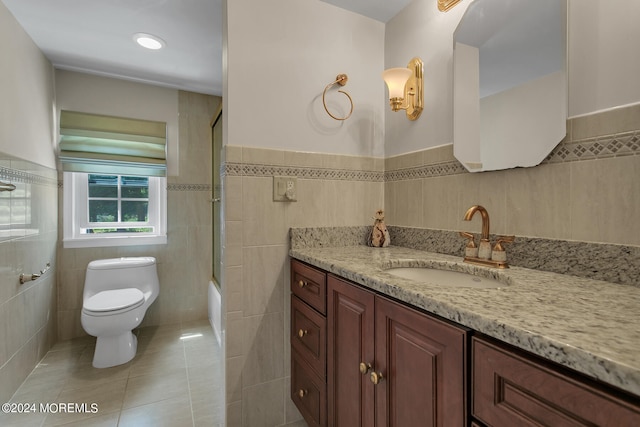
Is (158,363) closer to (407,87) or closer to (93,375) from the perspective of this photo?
(93,375)

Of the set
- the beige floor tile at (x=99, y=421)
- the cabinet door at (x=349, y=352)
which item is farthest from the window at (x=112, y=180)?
the cabinet door at (x=349, y=352)

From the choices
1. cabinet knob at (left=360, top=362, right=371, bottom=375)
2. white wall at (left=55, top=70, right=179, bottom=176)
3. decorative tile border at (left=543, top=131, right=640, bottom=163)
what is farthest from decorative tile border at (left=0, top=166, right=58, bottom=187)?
decorative tile border at (left=543, top=131, right=640, bottom=163)

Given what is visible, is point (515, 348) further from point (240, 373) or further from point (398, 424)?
point (240, 373)

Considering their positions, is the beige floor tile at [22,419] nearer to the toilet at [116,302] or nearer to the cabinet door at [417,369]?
the toilet at [116,302]

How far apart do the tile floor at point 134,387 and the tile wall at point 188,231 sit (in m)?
0.39

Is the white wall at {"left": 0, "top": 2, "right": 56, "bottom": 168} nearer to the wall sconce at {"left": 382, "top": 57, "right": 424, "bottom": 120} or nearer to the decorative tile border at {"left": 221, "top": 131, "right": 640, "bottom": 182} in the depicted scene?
the decorative tile border at {"left": 221, "top": 131, "right": 640, "bottom": 182}

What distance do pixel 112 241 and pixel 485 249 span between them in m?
2.80

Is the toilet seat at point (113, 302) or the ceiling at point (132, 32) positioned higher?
the ceiling at point (132, 32)

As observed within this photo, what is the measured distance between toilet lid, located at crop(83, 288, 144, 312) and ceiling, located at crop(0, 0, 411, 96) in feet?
5.85

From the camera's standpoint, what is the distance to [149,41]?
78.4 inches

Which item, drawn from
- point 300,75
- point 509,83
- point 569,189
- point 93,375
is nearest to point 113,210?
point 93,375

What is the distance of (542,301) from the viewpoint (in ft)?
2.15

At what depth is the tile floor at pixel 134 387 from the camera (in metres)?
1.56

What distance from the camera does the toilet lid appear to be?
6.49 ft
